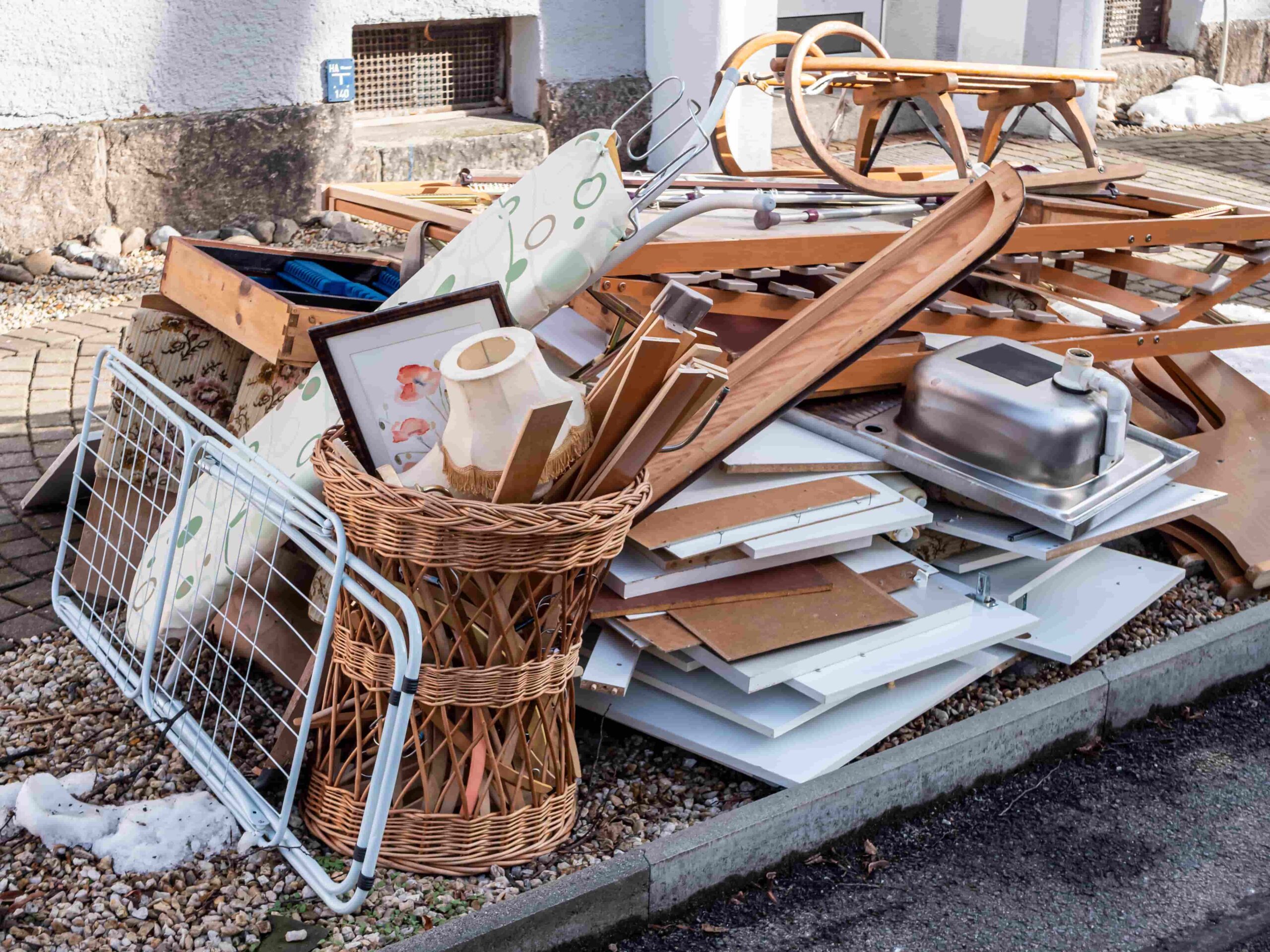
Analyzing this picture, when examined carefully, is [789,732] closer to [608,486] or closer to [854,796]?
[854,796]

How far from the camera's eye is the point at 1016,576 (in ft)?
10.9

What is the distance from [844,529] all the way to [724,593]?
34 centimetres

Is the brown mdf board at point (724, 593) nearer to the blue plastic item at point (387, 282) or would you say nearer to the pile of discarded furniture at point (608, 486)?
the pile of discarded furniture at point (608, 486)

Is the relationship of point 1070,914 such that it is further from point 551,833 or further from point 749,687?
point 551,833

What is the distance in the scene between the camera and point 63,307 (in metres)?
5.70

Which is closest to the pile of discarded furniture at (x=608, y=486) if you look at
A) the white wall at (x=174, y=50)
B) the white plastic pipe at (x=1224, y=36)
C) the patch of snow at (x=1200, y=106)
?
the white wall at (x=174, y=50)

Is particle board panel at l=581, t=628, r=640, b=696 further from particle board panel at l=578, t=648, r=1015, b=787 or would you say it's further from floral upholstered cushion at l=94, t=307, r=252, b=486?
floral upholstered cushion at l=94, t=307, r=252, b=486

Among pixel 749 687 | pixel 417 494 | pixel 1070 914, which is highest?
pixel 417 494

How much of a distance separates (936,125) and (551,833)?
7827 millimetres

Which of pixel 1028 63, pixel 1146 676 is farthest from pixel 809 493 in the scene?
pixel 1028 63

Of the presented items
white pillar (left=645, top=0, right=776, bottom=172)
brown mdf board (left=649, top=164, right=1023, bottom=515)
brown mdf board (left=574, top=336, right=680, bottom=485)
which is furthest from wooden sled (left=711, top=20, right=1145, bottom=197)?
brown mdf board (left=574, top=336, right=680, bottom=485)

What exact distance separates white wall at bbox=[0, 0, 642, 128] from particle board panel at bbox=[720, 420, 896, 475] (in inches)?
172

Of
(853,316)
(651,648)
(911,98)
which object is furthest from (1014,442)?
(911,98)

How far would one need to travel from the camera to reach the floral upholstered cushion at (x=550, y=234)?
2.71 meters
